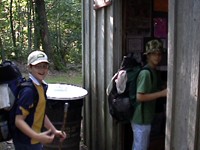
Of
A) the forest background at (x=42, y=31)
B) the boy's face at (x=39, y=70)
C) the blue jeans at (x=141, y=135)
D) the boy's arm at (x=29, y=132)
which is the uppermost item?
the forest background at (x=42, y=31)

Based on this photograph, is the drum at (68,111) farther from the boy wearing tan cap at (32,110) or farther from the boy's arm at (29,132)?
the boy's arm at (29,132)

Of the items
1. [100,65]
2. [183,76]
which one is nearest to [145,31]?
[100,65]

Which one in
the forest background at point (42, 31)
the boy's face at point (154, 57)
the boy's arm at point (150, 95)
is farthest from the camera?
the forest background at point (42, 31)

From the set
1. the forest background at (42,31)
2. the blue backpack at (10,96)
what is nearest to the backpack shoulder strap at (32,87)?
the blue backpack at (10,96)

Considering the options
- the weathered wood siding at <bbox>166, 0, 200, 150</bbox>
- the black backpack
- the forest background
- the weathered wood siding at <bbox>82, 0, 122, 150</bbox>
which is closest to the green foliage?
the forest background

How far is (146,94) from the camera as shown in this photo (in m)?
3.64

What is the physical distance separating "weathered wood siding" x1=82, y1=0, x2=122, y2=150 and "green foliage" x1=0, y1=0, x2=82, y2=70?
1110cm

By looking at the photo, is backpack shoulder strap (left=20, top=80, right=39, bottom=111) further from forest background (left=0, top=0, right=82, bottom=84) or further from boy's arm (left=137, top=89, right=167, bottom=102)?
forest background (left=0, top=0, right=82, bottom=84)

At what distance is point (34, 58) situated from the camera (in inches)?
122

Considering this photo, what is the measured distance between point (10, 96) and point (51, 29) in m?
16.0

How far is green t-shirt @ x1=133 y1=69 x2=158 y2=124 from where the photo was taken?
366cm

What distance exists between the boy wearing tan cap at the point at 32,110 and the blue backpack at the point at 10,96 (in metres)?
0.05

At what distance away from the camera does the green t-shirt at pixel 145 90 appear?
12.0ft

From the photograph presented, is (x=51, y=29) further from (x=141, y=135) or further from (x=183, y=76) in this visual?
(x=183, y=76)
